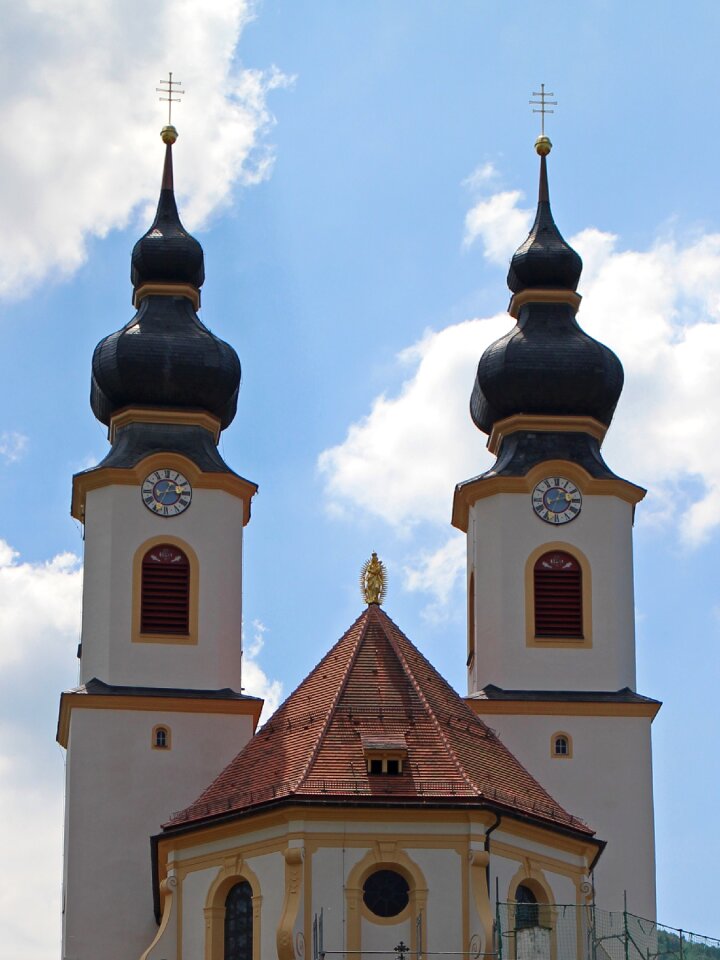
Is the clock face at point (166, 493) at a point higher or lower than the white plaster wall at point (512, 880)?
higher

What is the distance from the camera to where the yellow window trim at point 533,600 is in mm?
54656

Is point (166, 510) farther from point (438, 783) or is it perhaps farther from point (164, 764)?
point (438, 783)

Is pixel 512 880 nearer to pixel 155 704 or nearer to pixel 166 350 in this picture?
pixel 155 704

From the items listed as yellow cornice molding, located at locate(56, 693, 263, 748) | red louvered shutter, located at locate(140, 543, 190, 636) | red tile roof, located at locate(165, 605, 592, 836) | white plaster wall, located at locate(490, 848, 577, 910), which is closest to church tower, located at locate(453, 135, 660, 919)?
red tile roof, located at locate(165, 605, 592, 836)

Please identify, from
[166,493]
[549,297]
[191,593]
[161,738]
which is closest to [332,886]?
[161,738]

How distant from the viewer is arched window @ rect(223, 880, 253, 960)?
151 feet

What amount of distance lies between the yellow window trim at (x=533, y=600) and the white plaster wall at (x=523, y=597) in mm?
76

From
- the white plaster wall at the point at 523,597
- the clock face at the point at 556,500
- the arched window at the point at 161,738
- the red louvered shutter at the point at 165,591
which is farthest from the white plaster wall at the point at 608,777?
the red louvered shutter at the point at 165,591

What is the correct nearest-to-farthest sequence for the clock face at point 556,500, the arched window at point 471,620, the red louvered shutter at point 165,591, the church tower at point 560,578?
the church tower at point 560,578 < the red louvered shutter at point 165,591 < the clock face at point 556,500 < the arched window at point 471,620

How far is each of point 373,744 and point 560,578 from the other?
32.6 feet

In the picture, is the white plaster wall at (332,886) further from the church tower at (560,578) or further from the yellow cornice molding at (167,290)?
the yellow cornice molding at (167,290)

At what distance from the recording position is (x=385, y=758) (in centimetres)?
4612

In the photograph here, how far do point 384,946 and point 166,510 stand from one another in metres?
12.6

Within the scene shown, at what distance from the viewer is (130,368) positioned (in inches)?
2206
